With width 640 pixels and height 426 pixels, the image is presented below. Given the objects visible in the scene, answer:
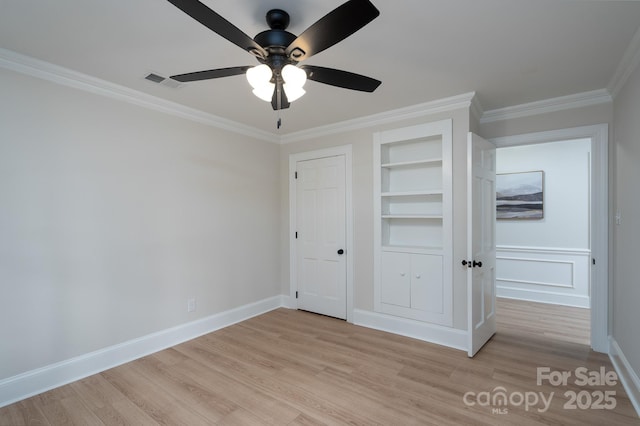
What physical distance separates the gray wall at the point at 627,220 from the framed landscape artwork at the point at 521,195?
2.12 meters

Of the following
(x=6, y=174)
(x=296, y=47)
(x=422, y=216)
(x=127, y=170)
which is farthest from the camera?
(x=422, y=216)

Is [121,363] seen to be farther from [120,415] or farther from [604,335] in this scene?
[604,335]

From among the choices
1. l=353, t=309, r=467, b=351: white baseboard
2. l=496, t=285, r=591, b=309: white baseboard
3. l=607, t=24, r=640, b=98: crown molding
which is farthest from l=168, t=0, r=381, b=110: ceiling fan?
l=496, t=285, r=591, b=309: white baseboard

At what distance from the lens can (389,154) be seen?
3.83 meters

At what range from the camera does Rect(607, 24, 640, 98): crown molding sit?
2.12 metres

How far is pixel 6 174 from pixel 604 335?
5.32 meters

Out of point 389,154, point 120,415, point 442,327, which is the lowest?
point 120,415

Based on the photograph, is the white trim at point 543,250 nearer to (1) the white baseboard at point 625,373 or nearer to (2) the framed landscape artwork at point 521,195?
(2) the framed landscape artwork at point 521,195

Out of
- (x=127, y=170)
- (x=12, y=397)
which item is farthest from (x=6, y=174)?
(x=12, y=397)

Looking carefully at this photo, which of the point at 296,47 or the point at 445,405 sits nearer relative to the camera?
the point at 296,47

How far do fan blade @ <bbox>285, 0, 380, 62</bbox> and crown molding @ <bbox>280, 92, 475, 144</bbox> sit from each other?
206cm

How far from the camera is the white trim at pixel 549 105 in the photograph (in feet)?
9.76

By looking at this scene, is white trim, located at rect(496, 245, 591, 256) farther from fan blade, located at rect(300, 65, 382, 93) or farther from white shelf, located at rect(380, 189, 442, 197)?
fan blade, located at rect(300, 65, 382, 93)

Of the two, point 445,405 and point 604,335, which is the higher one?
point 604,335
